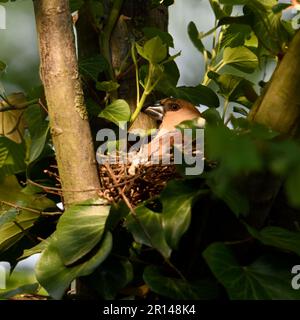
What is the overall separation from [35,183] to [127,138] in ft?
1.38

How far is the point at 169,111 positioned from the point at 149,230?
1.06 metres

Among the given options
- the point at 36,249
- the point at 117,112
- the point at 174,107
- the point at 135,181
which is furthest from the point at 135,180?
the point at 174,107

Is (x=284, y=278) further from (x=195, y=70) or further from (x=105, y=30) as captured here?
(x=195, y=70)

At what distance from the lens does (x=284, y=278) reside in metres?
1.69

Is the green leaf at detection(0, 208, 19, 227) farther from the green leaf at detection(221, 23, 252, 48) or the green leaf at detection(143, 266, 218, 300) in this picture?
the green leaf at detection(221, 23, 252, 48)

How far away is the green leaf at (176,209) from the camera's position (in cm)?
165

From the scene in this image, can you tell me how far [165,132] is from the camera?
2.49 metres

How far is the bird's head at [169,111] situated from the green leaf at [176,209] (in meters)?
0.74

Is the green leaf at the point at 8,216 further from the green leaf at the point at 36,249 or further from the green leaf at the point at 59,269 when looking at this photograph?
the green leaf at the point at 59,269

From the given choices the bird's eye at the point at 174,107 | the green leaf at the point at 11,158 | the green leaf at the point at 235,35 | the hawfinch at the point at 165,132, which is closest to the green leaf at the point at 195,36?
the green leaf at the point at 235,35

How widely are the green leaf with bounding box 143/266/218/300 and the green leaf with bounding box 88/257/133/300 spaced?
72 mm

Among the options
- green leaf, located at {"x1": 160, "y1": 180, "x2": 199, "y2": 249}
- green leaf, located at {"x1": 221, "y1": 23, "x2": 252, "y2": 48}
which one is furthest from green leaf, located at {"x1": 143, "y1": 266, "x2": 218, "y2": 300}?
green leaf, located at {"x1": 221, "y1": 23, "x2": 252, "y2": 48}

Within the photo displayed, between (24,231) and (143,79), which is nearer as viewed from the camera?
(24,231)
